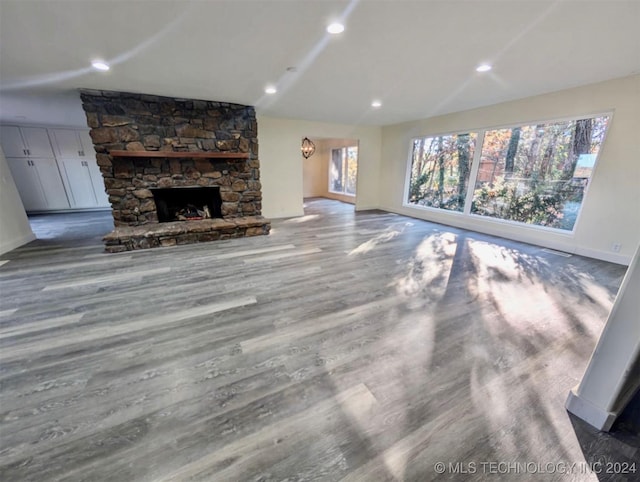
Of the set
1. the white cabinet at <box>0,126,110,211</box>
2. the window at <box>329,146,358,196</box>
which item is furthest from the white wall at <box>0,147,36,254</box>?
the window at <box>329,146,358,196</box>

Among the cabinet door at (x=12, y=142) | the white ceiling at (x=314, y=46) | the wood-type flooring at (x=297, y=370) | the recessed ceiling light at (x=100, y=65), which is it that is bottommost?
the wood-type flooring at (x=297, y=370)

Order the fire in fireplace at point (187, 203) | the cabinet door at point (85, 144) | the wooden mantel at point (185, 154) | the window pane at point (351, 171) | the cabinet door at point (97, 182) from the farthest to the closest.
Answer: the window pane at point (351, 171) → the cabinet door at point (97, 182) → the cabinet door at point (85, 144) → the fire in fireplace at point (187, 203) → the wooden mantel at point (185, 154)

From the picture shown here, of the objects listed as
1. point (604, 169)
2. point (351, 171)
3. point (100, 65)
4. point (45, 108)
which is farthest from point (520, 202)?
point (45, 108)

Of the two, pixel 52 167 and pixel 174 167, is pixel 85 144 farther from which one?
pixel 174 167

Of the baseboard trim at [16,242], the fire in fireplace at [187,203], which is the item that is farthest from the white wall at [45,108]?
the baseboard trim at [16,242]

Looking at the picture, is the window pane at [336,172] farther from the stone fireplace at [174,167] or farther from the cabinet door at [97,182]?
the cabinet door at [97,182]

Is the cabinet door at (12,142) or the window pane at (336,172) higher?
the cabinet door at (12,142)

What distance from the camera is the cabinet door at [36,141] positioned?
20.5ft

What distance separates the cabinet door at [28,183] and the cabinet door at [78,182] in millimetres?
565

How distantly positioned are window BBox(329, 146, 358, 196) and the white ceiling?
467cm

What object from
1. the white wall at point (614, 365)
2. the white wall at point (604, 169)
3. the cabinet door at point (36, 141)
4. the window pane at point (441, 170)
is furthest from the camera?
the cabinet door at point (36, 141)

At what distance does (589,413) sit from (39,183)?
10.4m

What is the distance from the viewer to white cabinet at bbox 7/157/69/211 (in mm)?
6375

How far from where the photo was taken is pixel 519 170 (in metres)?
4.44
